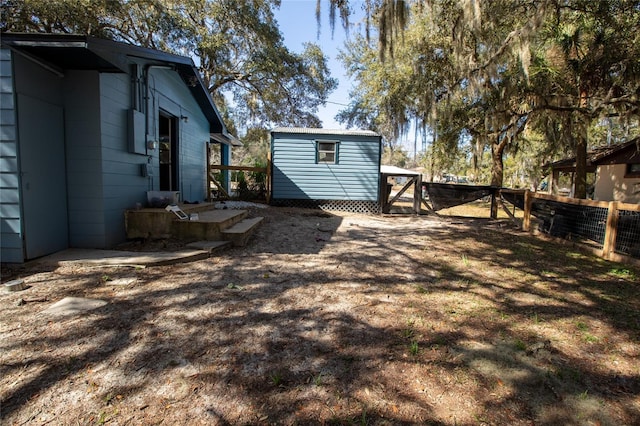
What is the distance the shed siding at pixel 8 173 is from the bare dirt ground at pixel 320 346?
33 cm

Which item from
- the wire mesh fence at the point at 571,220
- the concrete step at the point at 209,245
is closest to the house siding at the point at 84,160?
the concrete step at the point at 209,245

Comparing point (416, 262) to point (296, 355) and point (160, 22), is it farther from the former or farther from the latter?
point (160, 22)

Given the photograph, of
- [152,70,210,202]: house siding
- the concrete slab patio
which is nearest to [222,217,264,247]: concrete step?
the concrete slab patio

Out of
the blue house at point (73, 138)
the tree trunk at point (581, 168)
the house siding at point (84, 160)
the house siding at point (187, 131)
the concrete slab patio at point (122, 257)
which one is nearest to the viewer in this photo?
the blue house at point (73, 138)

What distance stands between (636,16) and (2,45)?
33.3ft

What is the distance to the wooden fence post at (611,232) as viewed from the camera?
511cm

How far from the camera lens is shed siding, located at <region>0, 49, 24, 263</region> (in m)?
→ 3.60

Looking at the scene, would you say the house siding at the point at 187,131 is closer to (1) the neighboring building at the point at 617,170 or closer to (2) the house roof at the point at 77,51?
(2) the house roof at the point at 77,51

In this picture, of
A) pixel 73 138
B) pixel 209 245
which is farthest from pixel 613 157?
pixel 73 138

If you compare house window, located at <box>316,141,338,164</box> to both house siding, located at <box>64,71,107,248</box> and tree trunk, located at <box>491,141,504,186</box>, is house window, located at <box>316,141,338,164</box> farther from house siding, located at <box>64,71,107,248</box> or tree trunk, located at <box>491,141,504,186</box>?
tree trunk, located at <box>491,141,504,186</box>

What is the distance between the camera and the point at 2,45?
354cm

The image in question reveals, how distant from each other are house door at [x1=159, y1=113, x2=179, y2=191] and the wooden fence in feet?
26.5

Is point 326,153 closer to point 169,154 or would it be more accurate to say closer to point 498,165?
point 169,154

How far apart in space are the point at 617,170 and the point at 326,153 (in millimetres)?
12390
